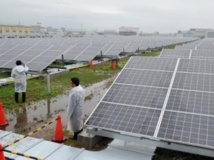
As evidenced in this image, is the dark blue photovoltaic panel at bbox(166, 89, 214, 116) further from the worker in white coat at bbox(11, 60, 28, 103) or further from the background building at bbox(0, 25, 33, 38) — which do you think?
the background building at bbox(0, 25, 33, 38)

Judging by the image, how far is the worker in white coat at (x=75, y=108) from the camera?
7582mm

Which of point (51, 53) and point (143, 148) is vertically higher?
point (51, 53)

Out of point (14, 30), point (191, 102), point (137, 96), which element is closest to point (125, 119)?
point (137, 96)

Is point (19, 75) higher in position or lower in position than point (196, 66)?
lower

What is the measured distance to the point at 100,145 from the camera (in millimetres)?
7457

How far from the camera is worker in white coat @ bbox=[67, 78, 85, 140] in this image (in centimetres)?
758

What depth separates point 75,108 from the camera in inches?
303

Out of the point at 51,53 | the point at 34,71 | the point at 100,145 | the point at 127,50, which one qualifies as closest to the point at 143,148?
the point at 100,145

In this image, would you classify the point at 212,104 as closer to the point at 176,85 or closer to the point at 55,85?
the point at 176,85

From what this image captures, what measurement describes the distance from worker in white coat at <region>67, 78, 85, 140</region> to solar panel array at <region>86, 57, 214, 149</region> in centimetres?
66

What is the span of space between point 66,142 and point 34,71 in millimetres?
10218

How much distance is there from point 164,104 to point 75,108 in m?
2.64

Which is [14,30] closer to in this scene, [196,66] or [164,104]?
[196,66]

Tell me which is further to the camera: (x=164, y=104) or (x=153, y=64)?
(x=153, y=64)
